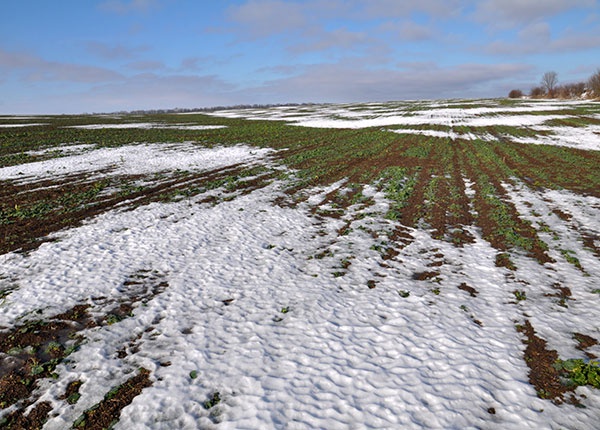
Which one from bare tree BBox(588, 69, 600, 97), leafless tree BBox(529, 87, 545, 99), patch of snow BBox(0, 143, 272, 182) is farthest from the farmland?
leafless tree BBox(529, 87, 545, 99)

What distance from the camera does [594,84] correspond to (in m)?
123

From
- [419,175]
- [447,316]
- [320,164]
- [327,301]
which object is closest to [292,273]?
[327,301]

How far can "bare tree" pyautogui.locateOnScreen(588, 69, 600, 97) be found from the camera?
388 ft

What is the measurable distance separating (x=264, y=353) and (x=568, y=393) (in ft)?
20.7

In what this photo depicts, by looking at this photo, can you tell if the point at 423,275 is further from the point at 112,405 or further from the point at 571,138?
the point at 571,138

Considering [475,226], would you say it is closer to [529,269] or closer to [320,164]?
[529,269]

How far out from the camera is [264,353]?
7.92 meters

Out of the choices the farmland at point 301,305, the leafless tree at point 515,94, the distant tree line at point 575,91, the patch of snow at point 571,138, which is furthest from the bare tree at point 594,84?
the farmland at point 301,305

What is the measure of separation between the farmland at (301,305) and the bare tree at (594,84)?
5330 inches

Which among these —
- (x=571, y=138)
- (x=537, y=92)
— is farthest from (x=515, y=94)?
(x=571, y=138)

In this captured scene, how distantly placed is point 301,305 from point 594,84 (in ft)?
541

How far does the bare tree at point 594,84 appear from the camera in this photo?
11812 centimetres

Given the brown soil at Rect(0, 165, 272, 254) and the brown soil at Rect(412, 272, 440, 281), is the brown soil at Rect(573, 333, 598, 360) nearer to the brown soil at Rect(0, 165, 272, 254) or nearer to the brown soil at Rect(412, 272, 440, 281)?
the brown soil at Rect(412, 272, 440, 281)

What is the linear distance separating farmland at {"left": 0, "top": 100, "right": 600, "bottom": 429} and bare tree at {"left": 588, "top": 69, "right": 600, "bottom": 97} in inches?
5330
